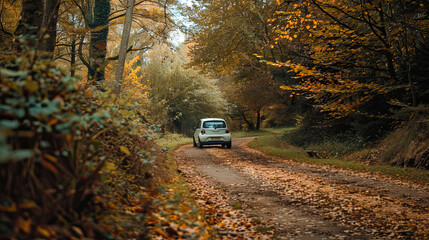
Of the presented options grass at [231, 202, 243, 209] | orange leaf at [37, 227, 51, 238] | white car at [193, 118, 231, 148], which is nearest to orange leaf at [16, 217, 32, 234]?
orange leaf at [37, 227, 51, 238]

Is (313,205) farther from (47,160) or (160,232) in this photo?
(47,160)

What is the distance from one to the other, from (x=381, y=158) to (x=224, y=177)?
563 centimetres

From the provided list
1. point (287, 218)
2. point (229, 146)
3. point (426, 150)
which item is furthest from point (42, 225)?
point (229, 146)

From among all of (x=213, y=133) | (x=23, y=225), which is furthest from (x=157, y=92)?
(x=23, y=225)

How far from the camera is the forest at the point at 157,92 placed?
2506mm

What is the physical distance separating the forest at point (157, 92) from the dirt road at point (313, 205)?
1.14 metres

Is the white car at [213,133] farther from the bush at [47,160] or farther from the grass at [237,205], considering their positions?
the bush at [47,160]

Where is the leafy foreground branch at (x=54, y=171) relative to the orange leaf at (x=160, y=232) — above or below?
above

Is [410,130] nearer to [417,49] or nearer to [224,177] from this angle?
[417,49]

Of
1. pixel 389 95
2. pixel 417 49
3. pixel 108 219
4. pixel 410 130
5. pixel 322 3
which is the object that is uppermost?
pixel 322 3

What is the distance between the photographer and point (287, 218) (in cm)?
531

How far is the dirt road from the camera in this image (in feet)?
15.2

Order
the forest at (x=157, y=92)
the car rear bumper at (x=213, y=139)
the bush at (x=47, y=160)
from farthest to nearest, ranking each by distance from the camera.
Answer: the car rear bumper at (x=213, y=139), the forest at (x=157, y=92), the bush at (x=47, y=160)

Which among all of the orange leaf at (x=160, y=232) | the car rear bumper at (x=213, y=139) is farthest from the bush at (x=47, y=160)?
the car rear bumper at (x=213, y=139)
